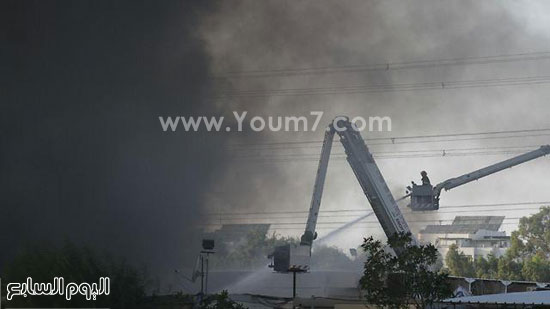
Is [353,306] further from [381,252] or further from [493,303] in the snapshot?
[493,303]

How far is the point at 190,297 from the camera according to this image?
34.4 metres

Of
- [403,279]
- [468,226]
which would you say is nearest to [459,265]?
[468,226]

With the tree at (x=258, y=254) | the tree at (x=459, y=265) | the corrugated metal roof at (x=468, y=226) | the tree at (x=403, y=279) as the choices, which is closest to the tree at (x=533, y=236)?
the tree at (x=459, y=265)

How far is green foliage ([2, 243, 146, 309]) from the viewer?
2952cm

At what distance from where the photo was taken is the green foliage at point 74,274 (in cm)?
2952

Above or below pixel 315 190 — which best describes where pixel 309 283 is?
below

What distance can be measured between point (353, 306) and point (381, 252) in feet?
12.8

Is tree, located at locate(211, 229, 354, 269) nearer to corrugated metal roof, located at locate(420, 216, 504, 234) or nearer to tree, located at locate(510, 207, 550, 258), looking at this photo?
tree, located at locate(510, 207, 550, 258)

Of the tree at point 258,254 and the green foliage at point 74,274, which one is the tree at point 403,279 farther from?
the tree at point 258,254

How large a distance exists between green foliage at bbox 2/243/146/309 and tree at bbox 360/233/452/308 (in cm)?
877

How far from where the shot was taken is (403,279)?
31172 millimetres

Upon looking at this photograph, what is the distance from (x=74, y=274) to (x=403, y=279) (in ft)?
40.3

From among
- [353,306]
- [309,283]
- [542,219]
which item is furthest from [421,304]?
[542,219]

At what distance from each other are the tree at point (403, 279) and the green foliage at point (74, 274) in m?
8.77
